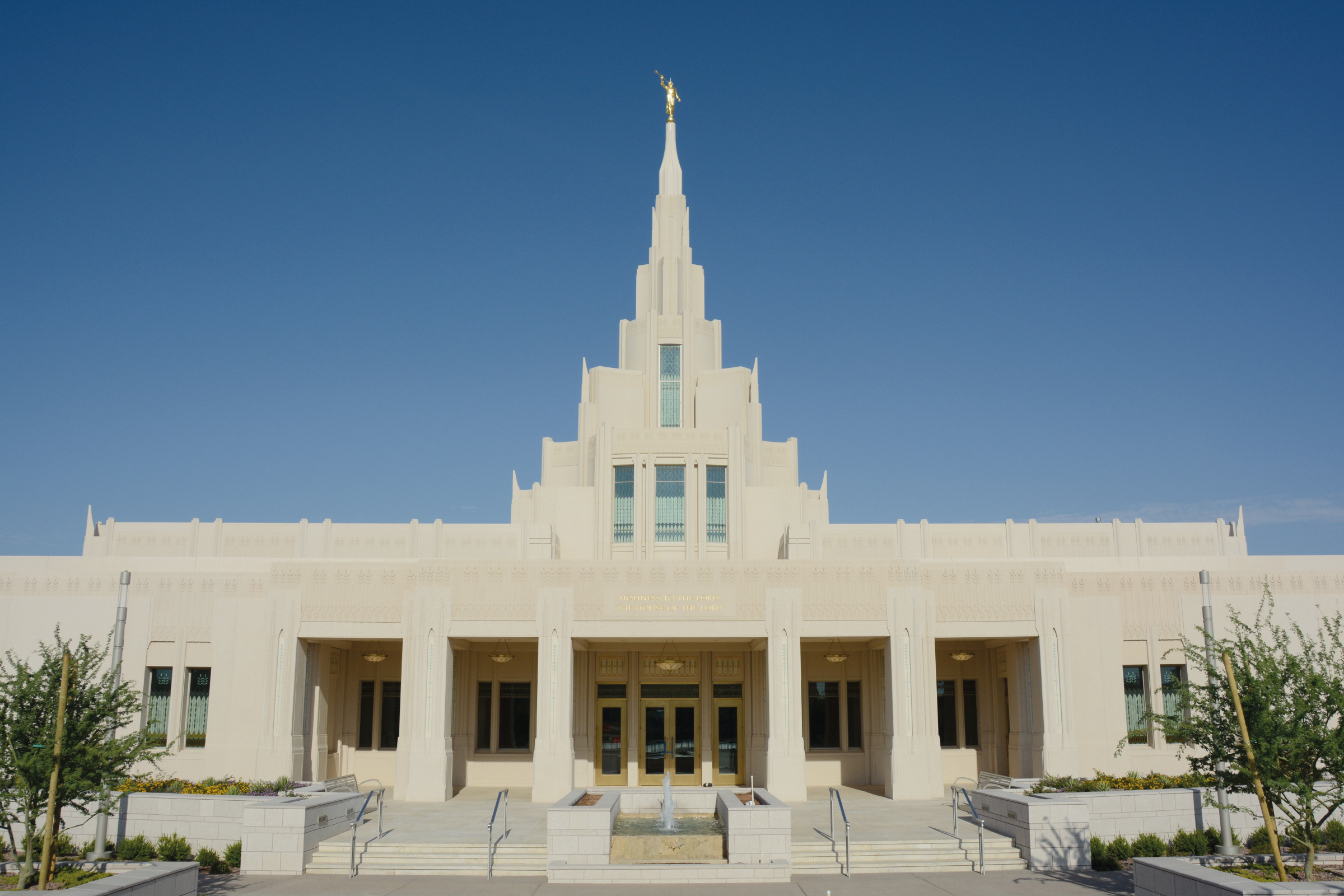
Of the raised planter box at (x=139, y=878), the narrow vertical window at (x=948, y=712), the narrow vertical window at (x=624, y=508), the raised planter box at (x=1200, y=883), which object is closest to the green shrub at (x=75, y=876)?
the raised planter box at (x=139, y=878)

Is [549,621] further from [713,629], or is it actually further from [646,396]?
[646,396]

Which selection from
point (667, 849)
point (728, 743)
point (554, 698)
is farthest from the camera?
point (728, 743)

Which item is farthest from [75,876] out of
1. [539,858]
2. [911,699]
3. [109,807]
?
[911,699]

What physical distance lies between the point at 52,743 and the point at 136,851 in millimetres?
5139

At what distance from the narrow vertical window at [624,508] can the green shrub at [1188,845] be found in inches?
767

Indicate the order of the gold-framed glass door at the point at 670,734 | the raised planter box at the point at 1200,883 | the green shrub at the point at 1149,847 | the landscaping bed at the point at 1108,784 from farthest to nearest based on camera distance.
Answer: the gold-framed glass door at the point at 670,734 < the landscaping bed at the point at 1108,784 < the green shrub at the point at 1149,847 < the raised planter box at the point at 1200,883

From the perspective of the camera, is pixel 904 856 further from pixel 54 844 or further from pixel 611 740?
pixel 54 844

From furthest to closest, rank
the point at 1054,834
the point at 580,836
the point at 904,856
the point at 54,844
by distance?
the point at 904,856
the point at 1054,834
the point at 580,836
the point at 54,844

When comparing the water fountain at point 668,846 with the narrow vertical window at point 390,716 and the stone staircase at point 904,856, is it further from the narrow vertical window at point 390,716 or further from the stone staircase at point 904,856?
the narrow vertical window at point 390,716

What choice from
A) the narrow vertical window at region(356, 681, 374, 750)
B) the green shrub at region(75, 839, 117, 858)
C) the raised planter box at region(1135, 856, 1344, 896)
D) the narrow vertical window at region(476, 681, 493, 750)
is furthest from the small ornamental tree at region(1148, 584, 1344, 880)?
the narrow vertical window at region(356, 681, 374, 750)

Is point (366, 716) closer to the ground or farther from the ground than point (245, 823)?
farther from the ground

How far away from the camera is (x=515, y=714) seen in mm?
32500

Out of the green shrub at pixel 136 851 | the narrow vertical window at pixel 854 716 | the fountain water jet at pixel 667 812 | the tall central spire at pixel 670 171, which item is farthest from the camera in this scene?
the tall central spire at pixel 670 171

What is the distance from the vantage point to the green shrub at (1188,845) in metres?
19.5
